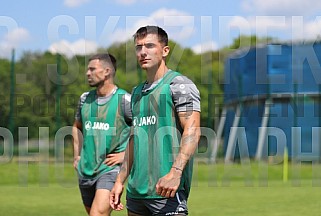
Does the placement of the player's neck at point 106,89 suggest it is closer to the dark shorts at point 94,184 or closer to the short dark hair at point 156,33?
the dark shorts at point 94,184

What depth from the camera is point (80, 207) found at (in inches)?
535

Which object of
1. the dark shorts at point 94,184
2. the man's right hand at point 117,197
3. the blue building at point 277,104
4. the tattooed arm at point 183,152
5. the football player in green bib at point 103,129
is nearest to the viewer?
the tattooed arm at point 183,152

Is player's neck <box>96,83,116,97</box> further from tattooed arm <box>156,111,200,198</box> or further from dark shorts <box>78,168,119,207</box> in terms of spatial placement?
tattooed arm <box>156,111,200,198</box>

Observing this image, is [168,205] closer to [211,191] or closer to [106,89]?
[106,89]

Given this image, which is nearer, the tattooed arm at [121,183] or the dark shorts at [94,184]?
the tattooed arm at [121,183]

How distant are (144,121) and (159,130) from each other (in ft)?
0.55

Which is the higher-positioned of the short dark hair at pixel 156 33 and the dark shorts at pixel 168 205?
the short dark hair at pixel 156 33

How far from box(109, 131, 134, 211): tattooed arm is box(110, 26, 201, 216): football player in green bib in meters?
0.13

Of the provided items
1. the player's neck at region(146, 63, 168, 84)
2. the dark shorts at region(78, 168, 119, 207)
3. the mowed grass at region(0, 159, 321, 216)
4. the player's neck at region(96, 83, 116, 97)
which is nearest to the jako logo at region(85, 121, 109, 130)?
the player's neck at region(96, 83, 116, 97)

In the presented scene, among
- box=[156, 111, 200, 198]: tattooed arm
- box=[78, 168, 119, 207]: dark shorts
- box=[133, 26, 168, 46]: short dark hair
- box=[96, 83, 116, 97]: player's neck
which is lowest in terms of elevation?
box=[78, 168, 119, 207]: dark shorts

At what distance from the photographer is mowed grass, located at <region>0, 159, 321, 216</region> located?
13.0 meters

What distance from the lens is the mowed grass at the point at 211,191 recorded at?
1298 cm

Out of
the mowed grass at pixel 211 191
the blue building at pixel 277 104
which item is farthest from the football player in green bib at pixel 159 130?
the blue building at pixel 277 104

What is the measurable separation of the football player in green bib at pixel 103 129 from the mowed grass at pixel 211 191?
4.69m
